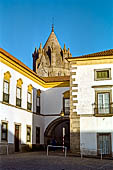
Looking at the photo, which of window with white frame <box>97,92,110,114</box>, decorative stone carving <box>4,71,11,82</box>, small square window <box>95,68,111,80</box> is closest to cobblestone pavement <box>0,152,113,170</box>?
window with white frame <box>97,92,110,114</box>

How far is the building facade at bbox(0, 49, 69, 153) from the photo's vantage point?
2233 cm

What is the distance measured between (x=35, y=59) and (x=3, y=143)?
1592 inches

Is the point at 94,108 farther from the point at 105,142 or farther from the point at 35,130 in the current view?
the point at 35,130

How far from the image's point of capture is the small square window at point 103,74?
22.2m

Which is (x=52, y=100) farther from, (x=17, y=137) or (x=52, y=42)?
(x=52, y=42)

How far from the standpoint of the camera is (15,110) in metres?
23.9

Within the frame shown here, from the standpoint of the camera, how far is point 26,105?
2617 cm

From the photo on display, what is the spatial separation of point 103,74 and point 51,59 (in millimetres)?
40168

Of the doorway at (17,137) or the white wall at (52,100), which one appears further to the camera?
the white wall at (52,100)

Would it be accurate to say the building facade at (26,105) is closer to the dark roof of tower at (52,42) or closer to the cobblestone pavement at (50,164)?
the cobblestone pavement at (50,164)

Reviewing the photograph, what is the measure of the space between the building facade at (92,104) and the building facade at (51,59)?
35687mm

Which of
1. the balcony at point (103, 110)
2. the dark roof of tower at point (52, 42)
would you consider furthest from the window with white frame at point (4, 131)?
the dark roof of tower at point (52, 42)

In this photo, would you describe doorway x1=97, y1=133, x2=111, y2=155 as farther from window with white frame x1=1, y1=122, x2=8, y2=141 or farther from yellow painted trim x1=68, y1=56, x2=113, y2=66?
window with white frame x1=1, y1=122, x2=8, y2=141

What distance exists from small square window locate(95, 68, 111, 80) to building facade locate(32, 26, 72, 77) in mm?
35997
